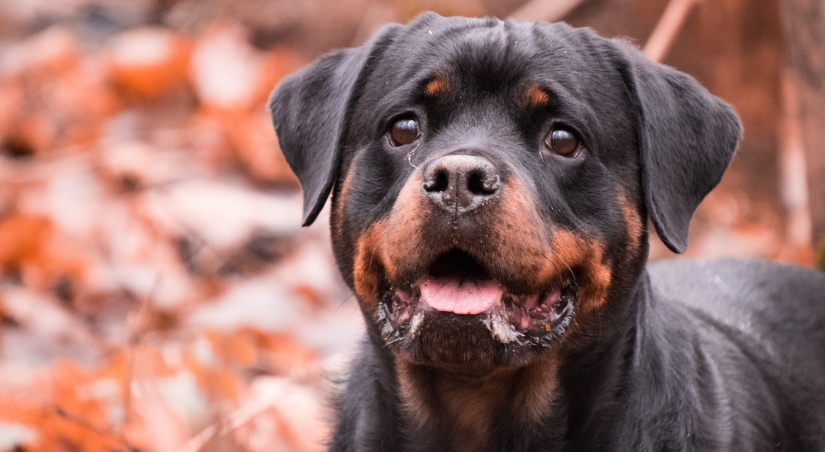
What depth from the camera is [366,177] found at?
3.21 meters

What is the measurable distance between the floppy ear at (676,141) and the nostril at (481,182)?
0.73m

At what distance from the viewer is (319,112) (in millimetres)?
3512

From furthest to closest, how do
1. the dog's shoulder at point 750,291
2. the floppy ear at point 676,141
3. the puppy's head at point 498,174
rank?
the dog's shoulder at point 750,291 < the floppy ear at point 676,141 < the puppy's head at point 498,174

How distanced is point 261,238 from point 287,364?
5.85 ft

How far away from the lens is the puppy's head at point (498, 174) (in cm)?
275

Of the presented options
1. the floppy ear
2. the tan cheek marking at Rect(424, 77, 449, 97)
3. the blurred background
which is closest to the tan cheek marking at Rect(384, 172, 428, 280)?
the tan cheek marking at Rect(424, 77, 449, 97)

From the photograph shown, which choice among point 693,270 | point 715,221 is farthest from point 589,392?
point 715,221

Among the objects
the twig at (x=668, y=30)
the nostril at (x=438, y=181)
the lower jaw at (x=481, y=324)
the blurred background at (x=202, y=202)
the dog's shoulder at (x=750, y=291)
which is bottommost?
the blurred background at (x=202, y=202)

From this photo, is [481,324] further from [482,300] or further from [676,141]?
[676,141]

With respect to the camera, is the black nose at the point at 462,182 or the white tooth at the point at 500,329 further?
the white tooth at the point at 500,329

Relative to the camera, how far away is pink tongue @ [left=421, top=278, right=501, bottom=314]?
9.18ft

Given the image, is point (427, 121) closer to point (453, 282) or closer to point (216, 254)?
point (453, 282)

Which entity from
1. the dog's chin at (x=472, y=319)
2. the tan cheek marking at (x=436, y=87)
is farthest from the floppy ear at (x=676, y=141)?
the tan cheek marking at (x=436, y=87)

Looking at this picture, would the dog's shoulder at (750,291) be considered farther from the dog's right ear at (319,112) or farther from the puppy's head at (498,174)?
the dog's right ear at (319,112)
